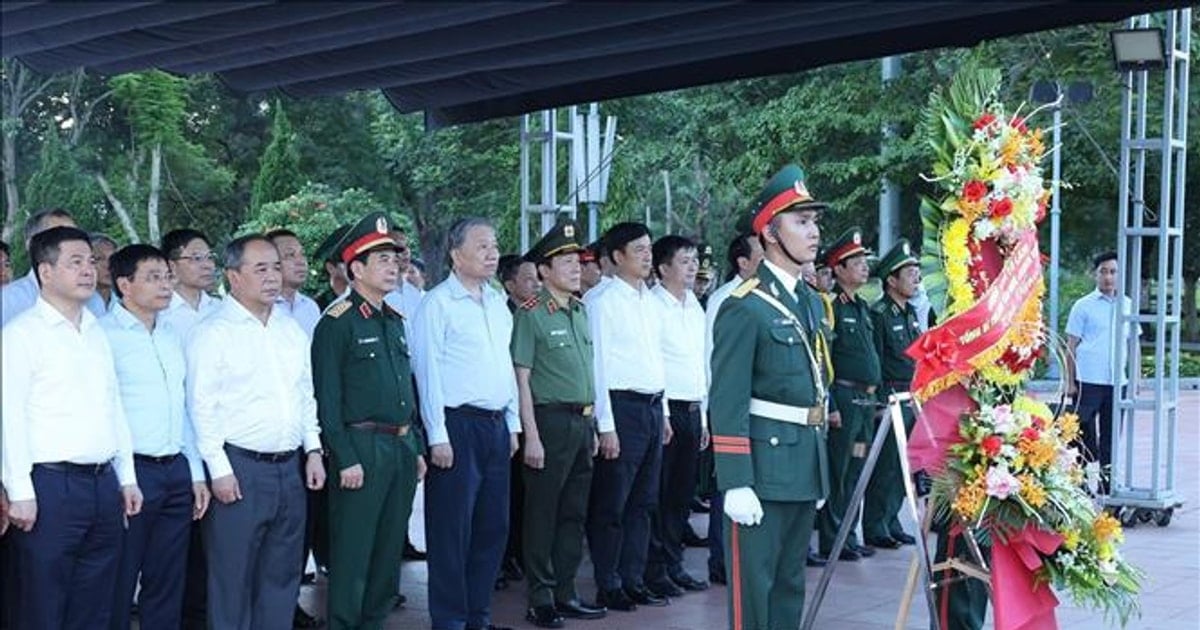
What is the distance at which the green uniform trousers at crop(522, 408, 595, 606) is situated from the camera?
21.1 ft

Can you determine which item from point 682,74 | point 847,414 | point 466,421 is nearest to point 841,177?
point 847,414

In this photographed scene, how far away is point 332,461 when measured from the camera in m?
5.54

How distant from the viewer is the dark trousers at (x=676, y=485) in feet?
23.7

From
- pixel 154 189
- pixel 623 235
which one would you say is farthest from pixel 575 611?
pixel 154 189

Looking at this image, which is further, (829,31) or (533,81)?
(533,81)

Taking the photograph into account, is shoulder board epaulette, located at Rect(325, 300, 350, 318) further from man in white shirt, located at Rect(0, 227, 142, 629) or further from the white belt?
the white belt

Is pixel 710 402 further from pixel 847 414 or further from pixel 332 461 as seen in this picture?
pixel 847 414

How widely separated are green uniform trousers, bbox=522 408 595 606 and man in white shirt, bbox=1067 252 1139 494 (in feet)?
15.4

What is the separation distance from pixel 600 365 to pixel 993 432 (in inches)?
91.7

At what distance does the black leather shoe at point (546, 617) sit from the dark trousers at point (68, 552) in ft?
6.91

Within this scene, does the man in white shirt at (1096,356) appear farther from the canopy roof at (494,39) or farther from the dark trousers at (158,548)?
the dark trousers at (158,548)

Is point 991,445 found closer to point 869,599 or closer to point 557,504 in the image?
point 557,504

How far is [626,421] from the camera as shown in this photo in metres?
6.80

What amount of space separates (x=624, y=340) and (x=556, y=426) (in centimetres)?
65
